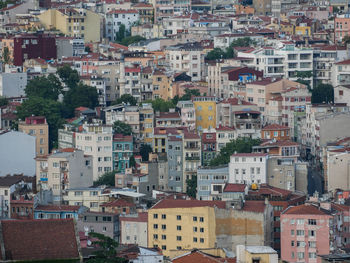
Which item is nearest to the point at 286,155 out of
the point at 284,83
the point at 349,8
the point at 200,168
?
the point at 200,168

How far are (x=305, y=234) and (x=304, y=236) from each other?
0.26 ft

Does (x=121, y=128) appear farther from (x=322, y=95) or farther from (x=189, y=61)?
(x=189, y=61)

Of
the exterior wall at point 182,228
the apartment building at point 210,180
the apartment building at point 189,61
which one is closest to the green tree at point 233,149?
the apartment building at point 210,180

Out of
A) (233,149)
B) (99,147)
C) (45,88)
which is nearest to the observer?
(233,149)

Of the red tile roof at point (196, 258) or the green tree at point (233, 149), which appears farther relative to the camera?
the green tree at point (233, 149)

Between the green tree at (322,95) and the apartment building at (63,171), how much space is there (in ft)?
55.8

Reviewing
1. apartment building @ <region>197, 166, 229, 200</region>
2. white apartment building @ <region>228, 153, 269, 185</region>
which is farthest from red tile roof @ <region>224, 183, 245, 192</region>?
white apartment building @ <region>228, 153, 269, 185</region>

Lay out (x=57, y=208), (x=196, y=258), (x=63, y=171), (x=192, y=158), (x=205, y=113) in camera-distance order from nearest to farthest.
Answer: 1. (x=196, y=258)
2. (x=57, y=208)
3. (x=63, y=171)
4. (x=192, y=158)
5. (x=205, y=113)

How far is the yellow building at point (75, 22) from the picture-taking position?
385ft

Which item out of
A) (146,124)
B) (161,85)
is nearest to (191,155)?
(146,124)

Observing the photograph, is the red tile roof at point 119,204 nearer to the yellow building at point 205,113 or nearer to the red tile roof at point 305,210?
the red tile roof at point 305,210

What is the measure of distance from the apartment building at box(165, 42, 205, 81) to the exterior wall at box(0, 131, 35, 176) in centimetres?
1877

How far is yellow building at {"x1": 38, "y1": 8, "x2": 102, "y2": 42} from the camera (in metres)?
117

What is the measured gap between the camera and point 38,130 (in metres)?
86.7
